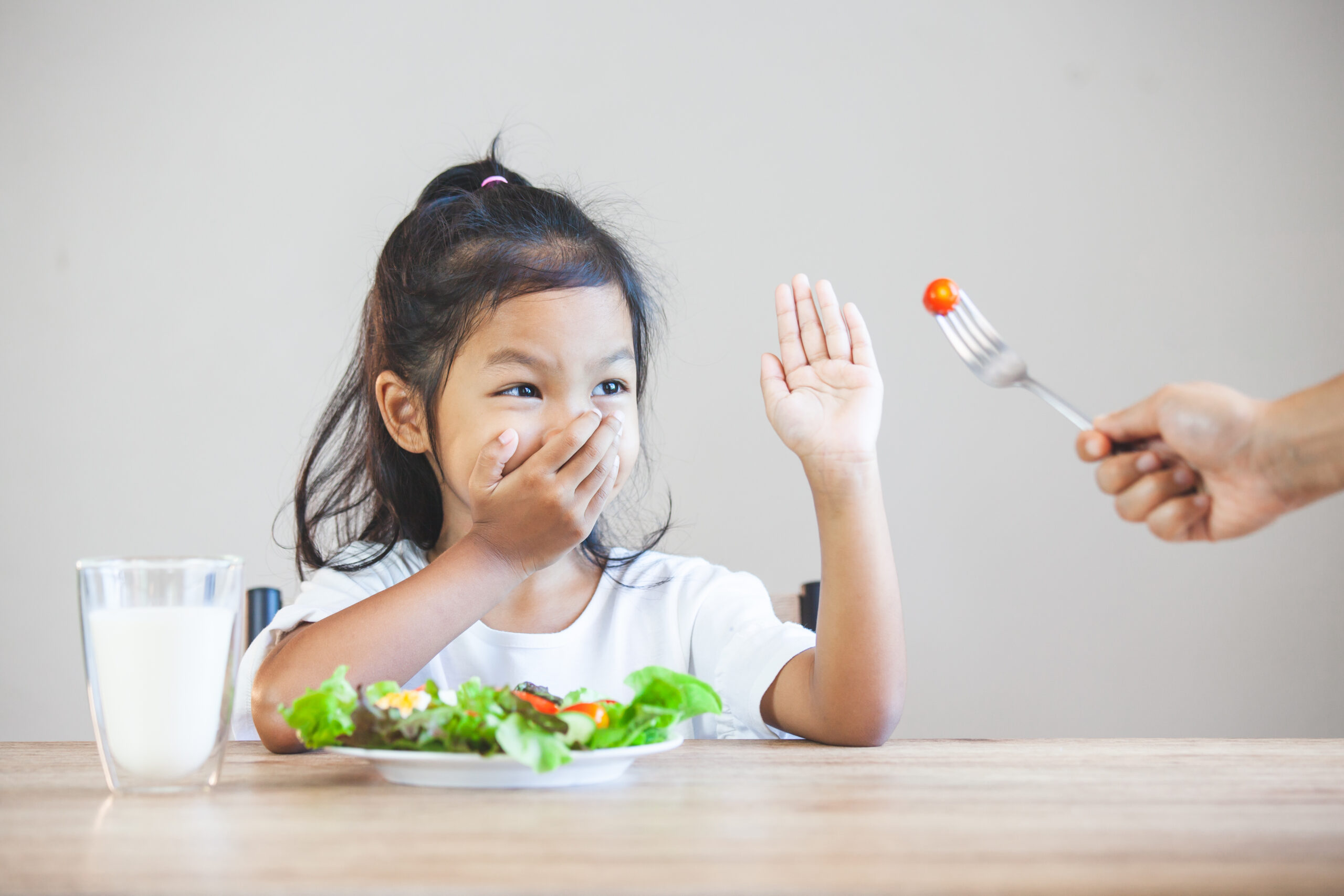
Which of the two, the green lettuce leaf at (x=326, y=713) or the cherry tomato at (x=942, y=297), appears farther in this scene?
the cherry tomato at (x=942, y=297)

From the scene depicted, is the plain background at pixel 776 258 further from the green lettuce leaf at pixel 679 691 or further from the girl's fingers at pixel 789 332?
the green lettuce leaf at pixel 679 691

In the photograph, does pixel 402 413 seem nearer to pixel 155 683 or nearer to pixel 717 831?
pixel 155 683

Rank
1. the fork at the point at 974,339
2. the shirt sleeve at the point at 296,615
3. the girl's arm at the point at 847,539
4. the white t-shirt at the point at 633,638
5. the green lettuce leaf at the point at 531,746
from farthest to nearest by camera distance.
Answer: the white t-shirt at the point at 633,638, the shirt sleeve at the point at 296,615, the girl's arm at the point at 847,539, the fork at the point at 974,339, the green lettuce leaf at the point at 531,746

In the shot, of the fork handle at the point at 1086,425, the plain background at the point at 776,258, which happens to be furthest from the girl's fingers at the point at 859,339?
the plain background at the point at 776,258

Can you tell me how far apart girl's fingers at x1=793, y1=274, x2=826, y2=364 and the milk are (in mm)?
575

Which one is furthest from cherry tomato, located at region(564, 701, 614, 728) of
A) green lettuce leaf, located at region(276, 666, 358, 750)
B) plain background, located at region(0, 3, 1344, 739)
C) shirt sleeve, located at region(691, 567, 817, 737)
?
plain background, located at region(0, 3, 1344, 739)

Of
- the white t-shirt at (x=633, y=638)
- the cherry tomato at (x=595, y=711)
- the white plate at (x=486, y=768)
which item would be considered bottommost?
the white t-shirt at (x=633, y=638)

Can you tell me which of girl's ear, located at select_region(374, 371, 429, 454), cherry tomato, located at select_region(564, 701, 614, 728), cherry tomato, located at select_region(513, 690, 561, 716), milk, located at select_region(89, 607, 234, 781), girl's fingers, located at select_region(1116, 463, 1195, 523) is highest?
girl's ear, located at select_region(374, 371, 429, 454)

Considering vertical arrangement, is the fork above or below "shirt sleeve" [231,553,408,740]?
above

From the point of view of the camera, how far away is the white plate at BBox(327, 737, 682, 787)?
0.60 metres

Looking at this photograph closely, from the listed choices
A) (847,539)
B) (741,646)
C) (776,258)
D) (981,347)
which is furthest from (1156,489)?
(776,258)

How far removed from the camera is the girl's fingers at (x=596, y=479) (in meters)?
1.07

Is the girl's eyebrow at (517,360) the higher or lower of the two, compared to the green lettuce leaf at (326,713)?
higher

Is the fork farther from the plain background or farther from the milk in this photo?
the plain background
